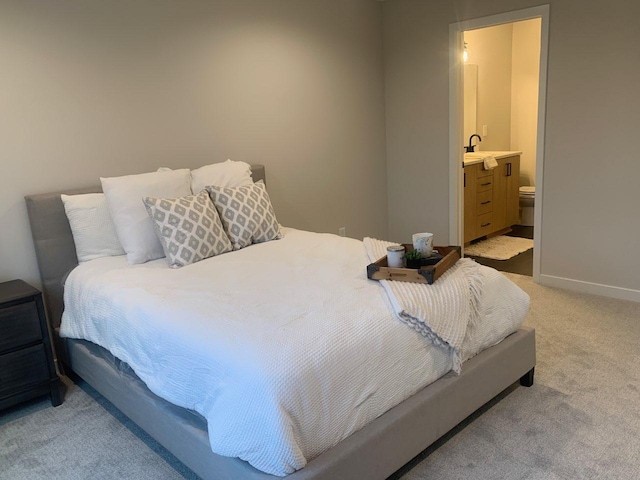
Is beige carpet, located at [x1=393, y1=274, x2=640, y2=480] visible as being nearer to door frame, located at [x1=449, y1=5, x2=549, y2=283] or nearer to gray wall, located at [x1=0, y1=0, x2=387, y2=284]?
door frame, located at [x1=449, y1=5, x2=549, y2=283]

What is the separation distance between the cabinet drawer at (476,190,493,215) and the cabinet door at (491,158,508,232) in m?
0.08

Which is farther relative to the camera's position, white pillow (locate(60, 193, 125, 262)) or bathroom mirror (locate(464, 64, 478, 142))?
bathroom mirror (locate(464, 64, 478, 142))

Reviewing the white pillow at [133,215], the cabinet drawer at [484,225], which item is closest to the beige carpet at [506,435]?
the white pillow at [133,215]

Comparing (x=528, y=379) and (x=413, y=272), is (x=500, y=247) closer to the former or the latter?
(x=528, y=379)

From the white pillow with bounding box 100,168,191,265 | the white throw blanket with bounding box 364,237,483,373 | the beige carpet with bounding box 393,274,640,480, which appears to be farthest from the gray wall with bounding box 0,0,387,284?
→ the beige carpet with bounding box 393,274,640,480

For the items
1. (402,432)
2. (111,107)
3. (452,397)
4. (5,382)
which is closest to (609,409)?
(452,397)

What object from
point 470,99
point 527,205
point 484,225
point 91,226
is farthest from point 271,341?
point 527,205

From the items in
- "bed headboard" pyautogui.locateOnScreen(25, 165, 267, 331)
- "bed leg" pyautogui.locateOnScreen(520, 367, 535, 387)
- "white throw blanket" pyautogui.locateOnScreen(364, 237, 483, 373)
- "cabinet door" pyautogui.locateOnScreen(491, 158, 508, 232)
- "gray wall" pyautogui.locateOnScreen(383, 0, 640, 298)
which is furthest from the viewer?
"cabinet door" pyautogui.locateOnScreen(491, 158, 508, 232)

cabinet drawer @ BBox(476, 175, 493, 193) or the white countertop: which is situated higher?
the white countertop

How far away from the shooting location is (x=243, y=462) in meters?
1.76

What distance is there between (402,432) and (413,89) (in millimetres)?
3472

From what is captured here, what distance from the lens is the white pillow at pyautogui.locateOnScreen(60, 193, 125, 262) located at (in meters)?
3.02

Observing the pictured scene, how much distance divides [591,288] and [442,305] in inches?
90.5

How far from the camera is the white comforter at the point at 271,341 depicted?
171 centimetres
